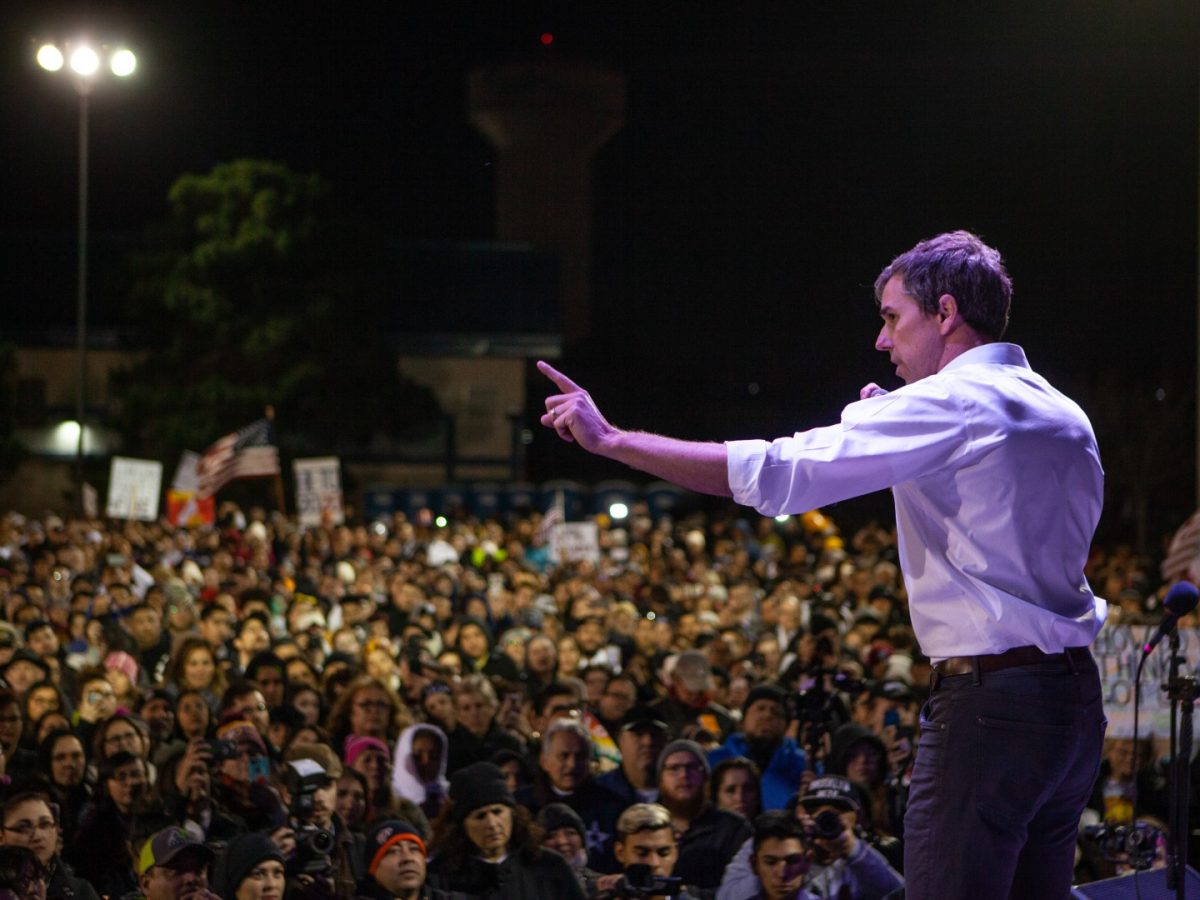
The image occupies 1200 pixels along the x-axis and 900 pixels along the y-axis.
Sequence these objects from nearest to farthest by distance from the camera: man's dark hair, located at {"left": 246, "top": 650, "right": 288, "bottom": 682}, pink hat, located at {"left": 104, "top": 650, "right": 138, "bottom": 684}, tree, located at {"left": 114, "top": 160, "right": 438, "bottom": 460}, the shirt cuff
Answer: the shirt cuff
man's dark hair, located at {"left": 246, "top": 650, "right": 288, "bottom": 682}
pink hat, located at {"left": 104, "top": 650, "right": 138, "bottom": 684}
tree, located at {"left": 114, "top": 160, "right": 438, "bottom": 460}

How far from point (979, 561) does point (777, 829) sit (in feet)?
12.6

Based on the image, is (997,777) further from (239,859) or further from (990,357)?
(239,859)

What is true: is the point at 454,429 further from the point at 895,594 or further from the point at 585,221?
the point at 895,594

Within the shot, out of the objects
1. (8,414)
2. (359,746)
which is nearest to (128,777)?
(359,746)

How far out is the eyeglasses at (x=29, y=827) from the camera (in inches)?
266

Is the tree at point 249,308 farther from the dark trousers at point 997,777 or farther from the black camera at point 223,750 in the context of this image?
the dark trousers at point 997,777

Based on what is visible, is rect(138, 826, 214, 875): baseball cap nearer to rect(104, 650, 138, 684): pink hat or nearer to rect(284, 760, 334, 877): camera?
rect(284, 760, 334, 877): camera

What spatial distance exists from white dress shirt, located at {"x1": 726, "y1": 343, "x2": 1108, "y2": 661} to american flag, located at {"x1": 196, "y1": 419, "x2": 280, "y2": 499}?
23.2m

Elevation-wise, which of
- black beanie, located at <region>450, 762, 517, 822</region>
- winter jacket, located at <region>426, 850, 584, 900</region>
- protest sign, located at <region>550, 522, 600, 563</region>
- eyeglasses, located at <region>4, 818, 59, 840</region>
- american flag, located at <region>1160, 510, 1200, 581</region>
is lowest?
winter jacket, located at <region>426, 850, 584, 900</region>

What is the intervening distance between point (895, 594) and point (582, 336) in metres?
53.4

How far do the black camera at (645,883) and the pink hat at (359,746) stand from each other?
258 centimetres

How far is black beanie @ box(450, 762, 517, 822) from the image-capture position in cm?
753

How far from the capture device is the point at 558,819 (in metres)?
7.80

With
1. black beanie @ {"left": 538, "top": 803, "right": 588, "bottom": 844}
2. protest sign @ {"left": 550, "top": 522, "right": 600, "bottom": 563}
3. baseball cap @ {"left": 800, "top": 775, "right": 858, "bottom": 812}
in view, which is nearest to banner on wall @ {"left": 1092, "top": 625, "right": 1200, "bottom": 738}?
baseball cap @ {"left": 800, "top": 775, "right": 858, "bottom": 812}
